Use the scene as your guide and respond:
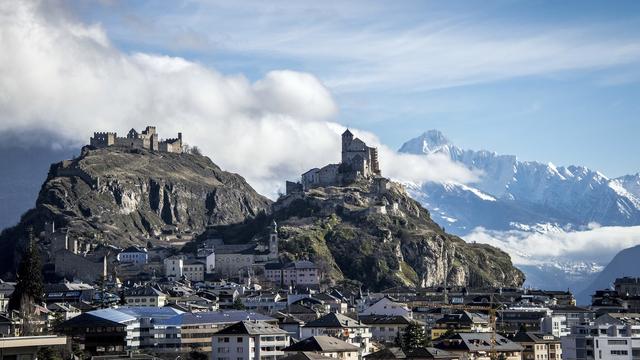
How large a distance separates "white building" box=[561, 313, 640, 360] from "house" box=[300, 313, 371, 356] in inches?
762

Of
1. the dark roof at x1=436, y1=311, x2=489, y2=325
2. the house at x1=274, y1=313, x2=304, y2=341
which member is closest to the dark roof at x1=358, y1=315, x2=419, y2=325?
the dark roof at x1=436, y1=311, x2=489, y2=325

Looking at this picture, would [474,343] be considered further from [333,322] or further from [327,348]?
[327,348]

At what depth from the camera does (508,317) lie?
17412 centimetres

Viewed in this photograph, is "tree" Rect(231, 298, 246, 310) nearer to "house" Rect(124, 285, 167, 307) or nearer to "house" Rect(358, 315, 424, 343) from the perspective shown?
"house" Rect(124, 285, 167, 307)

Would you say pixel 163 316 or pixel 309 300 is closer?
pixel 163 316

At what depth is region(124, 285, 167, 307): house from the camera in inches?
6964

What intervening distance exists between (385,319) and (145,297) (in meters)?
→ 34.1

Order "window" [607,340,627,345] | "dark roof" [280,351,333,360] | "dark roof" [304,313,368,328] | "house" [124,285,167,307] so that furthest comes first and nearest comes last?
"house" [124,285,167,307] → "dark roof" [304,313,368,328] → "window" [607,340,627,345] → "dark roof" [280,351,333,360]

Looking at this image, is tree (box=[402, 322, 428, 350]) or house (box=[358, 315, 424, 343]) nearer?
tree (box=[402, 322, 428, 350])

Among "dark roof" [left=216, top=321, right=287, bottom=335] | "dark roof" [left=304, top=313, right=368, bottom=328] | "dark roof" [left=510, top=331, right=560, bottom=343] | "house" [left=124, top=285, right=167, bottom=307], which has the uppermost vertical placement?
"house" [left=124, top=285, right=167, bottom=307]

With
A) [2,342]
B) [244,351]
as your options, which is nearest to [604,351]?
[244,351]

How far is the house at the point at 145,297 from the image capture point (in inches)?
6964

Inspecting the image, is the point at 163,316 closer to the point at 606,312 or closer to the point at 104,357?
the point at 104,357

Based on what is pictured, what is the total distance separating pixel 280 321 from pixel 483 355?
2354 centimetres
